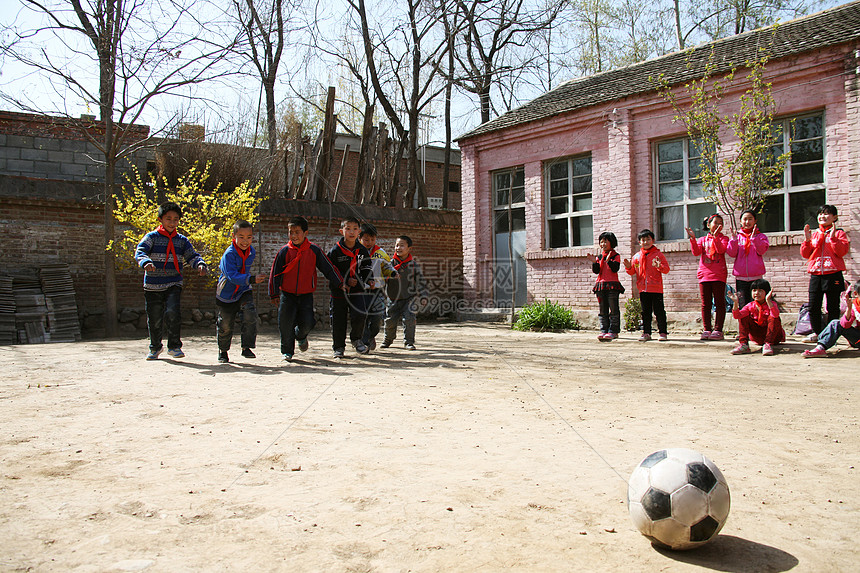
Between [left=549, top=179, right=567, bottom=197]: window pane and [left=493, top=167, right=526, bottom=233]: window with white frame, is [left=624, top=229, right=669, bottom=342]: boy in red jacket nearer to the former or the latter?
[left=549, top=179, right=567, bottom=197]: window pane

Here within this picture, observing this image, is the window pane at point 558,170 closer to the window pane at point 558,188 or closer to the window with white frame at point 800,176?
the window pane at point 558,188

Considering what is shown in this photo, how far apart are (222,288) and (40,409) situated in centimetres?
320

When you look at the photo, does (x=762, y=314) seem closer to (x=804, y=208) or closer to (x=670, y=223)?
(x=804, y=208)

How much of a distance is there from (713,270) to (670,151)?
3779mm

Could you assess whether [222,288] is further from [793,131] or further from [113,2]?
[793,131]

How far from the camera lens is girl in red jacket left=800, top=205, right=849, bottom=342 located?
8.46 meters

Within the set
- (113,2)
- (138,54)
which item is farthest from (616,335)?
(113,2)

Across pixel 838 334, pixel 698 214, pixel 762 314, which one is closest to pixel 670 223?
pixel 698 214

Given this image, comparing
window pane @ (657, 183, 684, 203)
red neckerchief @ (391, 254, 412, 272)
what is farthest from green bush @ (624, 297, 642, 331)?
red neckerchief @ (391, 254, 412, 272)

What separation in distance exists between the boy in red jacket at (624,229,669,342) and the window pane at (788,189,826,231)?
8.11ft

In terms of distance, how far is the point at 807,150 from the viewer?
10.6m

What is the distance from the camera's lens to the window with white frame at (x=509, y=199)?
15.1m

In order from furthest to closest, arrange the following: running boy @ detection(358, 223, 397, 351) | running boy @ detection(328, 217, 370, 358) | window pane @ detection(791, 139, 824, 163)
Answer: window pane @ detection(791, 139, 824, 163) → running boy @ detection(358, 223, 397, 351) → running boy @ detection(328, 217, 370, 358)

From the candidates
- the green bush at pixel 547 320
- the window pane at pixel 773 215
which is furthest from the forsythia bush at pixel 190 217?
the window pane at pixel 773 215
